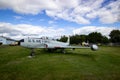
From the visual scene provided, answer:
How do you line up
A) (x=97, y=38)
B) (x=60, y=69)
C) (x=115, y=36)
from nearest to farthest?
(x=60, y=69) < (x=115, y=36) < (x=97, y=38)

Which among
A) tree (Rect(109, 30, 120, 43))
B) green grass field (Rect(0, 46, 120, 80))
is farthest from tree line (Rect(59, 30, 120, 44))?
green grass field (Rect(0, 46, 120, 80))

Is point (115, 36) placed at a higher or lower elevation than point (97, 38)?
higher

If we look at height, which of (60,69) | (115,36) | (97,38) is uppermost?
(115,36)

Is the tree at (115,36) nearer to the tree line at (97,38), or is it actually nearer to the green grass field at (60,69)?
the tree line at (97,38)

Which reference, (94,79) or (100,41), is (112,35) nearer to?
(100,41)

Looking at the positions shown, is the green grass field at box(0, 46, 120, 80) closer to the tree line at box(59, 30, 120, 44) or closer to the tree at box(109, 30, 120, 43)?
the tree line at box(59, 30, 120, 44)

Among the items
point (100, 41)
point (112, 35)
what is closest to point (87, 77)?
point (100, 41)

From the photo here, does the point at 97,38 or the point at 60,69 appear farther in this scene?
the point at 97,38

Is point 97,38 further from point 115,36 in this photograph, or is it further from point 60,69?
point 60,69

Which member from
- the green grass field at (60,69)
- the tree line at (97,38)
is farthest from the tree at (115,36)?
the green grass field at (60,69)

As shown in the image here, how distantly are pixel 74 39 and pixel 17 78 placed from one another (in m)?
93.3

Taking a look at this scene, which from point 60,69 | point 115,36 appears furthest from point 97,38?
point 60,69

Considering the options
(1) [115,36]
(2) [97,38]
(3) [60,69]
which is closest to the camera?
(3) [60,69]

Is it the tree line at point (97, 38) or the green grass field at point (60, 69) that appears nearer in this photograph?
the green grass field at point (60, 69)
